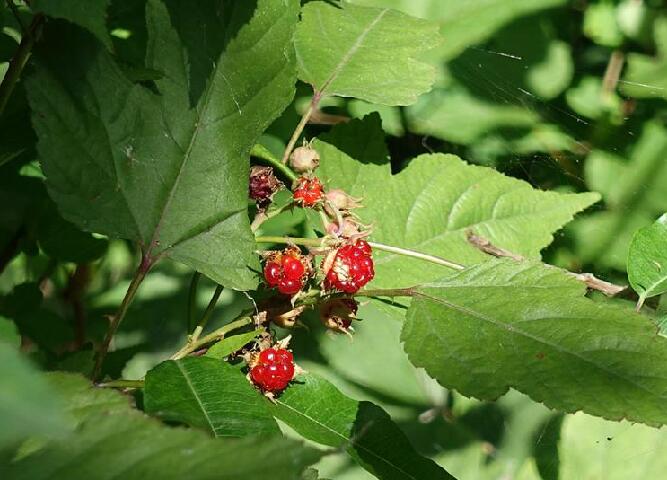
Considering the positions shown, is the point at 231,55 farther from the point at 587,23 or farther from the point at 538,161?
the point at 587,23

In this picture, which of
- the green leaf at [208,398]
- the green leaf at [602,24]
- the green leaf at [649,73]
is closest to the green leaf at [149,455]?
the green leaf at [208,398]

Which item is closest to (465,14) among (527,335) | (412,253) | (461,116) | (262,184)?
(461,116)

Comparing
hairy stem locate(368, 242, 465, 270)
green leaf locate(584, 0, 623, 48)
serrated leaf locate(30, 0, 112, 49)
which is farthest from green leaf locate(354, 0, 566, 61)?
serrated leaf locate(30, 0, 112, 49)

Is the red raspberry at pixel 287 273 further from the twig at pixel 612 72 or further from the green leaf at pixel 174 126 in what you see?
the twig at pixel 612 72

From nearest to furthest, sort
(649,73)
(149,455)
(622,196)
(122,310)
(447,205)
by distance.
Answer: (149,455), (122,310), (447,205), (622,196), (649,73)

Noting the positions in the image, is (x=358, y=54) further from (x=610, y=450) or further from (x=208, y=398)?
(x=610, y=450)

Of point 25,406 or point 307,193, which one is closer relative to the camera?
point 25,406
